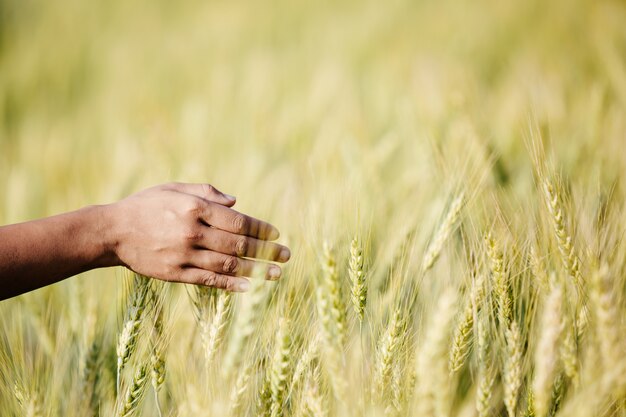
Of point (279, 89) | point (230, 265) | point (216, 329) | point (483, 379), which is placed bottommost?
point (483, 379)

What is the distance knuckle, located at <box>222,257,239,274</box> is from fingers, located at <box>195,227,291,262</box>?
21mm

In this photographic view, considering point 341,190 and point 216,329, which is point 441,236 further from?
point 216,329

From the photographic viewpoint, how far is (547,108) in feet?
6.03

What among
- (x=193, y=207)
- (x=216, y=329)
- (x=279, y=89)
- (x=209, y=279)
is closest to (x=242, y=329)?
(x=216, y=329)

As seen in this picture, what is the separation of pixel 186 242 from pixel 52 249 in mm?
242

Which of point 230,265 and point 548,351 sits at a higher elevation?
point 230,265

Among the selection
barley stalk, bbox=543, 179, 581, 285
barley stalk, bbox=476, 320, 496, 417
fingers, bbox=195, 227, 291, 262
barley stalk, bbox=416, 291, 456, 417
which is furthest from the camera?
Result: fingers, bbox=195, 227, 291, 262

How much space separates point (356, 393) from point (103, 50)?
10.4ft

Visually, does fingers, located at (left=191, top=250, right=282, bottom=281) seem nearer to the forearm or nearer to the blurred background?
the forearm

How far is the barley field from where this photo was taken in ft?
2.63

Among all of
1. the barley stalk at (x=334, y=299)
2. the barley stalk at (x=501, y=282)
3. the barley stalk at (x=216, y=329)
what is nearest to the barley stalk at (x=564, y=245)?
the barley stalk at (x=501, y=282)

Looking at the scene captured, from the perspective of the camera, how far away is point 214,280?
919 millimetres

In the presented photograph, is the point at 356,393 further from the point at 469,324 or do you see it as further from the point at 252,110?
the point at 252,110

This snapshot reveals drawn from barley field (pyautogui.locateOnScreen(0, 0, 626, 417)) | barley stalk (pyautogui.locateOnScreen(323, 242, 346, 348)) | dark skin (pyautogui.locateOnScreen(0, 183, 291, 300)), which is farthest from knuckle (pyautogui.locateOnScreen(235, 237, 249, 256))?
barley stalk (pyautogui.locateOnScreen(323, 242, 346, 348))
